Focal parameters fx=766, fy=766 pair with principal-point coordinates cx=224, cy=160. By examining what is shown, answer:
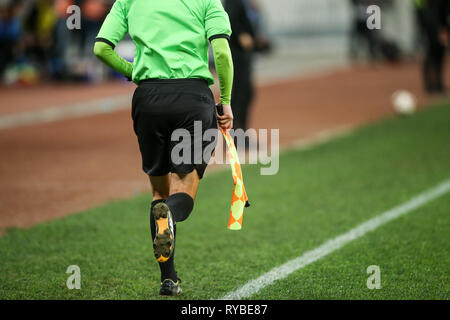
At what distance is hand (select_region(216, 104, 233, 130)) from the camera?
4.82m

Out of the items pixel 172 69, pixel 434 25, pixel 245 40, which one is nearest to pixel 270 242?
pixel 172 69

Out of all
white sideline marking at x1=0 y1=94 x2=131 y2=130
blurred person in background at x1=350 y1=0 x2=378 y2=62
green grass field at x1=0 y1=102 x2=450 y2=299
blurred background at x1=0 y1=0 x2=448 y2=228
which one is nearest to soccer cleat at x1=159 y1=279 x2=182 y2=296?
green grass field at x1=0 y1=102 x2=450 y2=299

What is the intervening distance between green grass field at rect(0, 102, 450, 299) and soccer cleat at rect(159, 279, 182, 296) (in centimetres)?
9

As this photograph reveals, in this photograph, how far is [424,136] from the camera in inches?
463

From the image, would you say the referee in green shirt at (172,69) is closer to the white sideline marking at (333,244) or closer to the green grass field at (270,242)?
the white sideline marking at (333,244)

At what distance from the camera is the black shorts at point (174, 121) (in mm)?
4637

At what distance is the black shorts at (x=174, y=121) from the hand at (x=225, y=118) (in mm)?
79

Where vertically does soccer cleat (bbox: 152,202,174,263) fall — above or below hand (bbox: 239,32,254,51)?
above

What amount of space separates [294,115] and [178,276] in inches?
403

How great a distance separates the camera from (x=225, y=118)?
15.9 ft

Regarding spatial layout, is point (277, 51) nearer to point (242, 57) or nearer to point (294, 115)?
point (294, 115)

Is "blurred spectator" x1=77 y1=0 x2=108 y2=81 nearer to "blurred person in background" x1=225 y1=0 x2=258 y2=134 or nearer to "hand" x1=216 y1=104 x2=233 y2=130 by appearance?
"blurred person in background" x1=225 y1=0 x2=258 y2=134

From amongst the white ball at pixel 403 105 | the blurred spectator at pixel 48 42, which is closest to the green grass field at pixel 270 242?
the white ball at pixel 403 105
